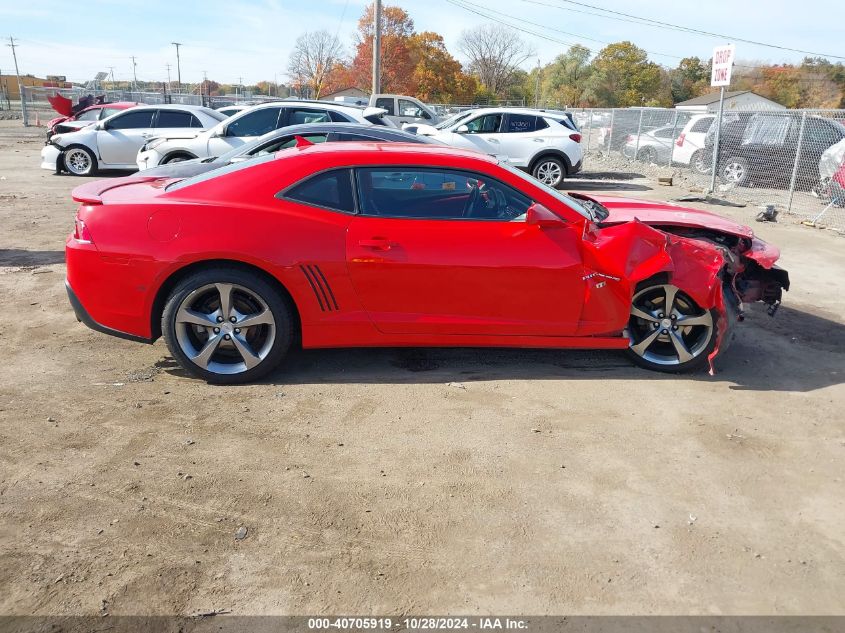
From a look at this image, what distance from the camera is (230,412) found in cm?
403

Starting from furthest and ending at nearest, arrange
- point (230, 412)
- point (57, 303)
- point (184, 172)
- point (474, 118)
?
point (474, 118)
point (184, 172)
point (57, 303)
point (230, 412)

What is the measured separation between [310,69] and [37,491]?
2803 inches

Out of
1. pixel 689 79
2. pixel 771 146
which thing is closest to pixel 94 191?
pixel 771 146

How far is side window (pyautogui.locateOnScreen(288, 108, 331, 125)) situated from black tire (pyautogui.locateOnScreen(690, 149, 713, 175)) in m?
9.74

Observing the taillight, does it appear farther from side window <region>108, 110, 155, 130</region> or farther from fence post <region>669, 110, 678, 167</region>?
fence post <region>669, 110, 678, 167</region>

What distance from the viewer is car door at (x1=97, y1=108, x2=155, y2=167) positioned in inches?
580

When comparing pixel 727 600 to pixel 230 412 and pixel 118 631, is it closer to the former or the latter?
pixel 118 631

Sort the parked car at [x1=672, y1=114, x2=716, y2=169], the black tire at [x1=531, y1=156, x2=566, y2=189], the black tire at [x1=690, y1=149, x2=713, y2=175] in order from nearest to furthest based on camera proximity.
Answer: the black tire at [x1=531, y1=156, x2=566, y2=189] < the black tire at [x1=690, y1=149, x2=713, y2=175] < the parked car at [x1=672, y1=114, x2=716, y2=169]

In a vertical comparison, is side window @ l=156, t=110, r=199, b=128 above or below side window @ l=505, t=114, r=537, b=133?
below

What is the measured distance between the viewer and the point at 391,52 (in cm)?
6750

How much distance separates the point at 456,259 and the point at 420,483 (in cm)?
154

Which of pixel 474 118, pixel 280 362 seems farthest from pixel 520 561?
pixel 474 118

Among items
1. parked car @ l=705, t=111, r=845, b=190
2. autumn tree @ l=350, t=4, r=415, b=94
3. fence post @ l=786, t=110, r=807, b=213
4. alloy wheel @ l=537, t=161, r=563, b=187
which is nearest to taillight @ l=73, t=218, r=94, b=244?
alloy wheel @ l=537, t=161, r=563, b=187

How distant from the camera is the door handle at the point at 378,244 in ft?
14.0
